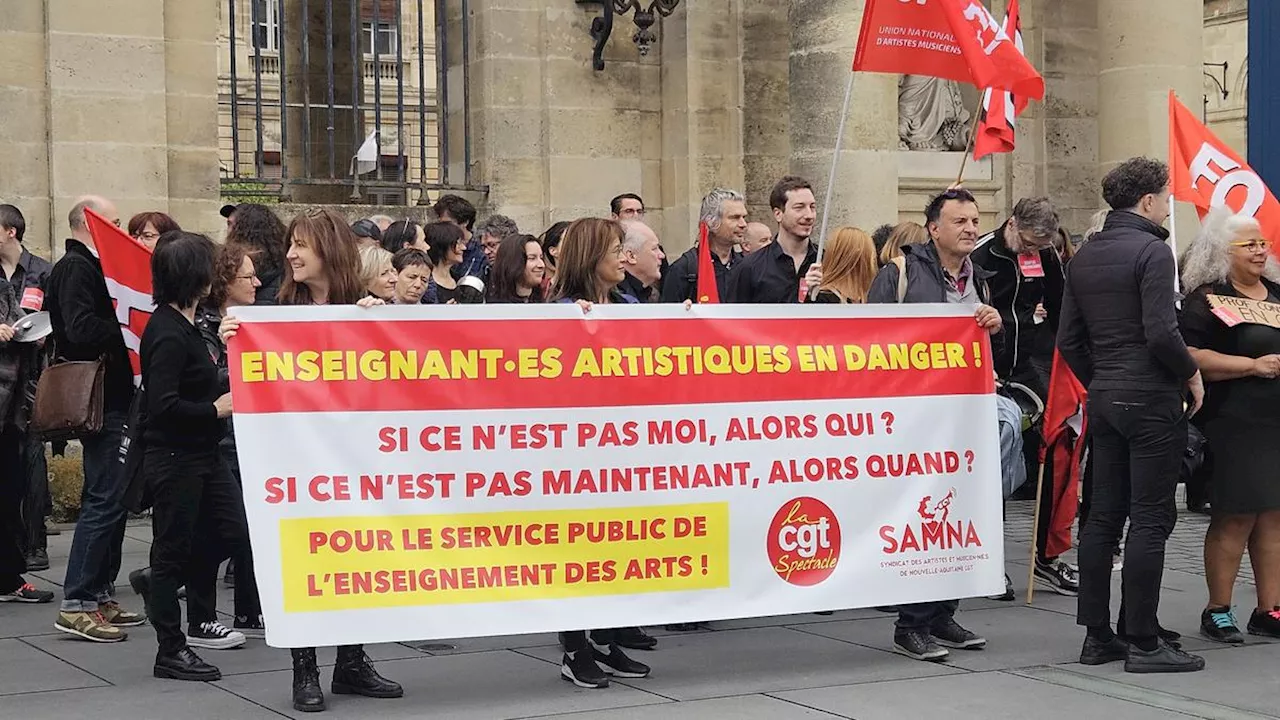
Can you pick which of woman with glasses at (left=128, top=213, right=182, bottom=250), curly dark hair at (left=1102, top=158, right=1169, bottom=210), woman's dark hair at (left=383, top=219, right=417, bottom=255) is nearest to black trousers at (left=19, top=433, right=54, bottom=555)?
woman with glasses at (left=128, top=213, right=182, bottom=250)

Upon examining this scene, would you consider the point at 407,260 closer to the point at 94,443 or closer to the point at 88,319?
the point at 88,319

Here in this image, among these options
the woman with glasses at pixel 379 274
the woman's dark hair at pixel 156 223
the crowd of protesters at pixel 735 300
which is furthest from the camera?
the woman's dark hair at pixel 156 223

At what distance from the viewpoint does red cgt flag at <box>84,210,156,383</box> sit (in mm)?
8195

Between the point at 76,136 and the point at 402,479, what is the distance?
22.0 feet

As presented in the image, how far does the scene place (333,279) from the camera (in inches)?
279

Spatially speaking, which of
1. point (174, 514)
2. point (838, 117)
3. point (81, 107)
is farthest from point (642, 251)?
point (81, 107)

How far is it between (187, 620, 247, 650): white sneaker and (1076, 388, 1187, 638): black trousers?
358 cm

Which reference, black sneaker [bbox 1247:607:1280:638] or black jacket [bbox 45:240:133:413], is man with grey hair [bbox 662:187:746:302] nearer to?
black jacket [bbox 45:240:133:413]

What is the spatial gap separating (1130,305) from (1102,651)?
56.0 inches

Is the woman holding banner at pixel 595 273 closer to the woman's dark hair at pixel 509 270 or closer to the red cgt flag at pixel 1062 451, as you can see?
the woman's dark hair at pixel 509 270

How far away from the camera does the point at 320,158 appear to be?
54.2 ft

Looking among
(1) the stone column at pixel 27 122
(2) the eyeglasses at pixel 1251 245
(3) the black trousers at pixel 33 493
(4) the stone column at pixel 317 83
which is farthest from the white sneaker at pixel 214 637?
(4) the stone column at pixel 317 83

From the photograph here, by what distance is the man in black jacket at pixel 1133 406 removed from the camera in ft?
24.4

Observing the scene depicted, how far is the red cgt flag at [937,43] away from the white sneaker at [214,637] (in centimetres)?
425
